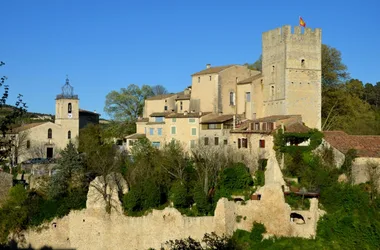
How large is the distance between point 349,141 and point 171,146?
1395 cm

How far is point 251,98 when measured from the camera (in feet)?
141

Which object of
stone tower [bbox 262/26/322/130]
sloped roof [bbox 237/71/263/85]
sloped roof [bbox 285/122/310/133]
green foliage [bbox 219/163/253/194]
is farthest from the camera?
sloped roof [bbox 237/71/263/85]

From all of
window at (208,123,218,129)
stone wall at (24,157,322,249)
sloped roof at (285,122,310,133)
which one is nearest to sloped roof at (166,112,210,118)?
window at (208,123,218,129)

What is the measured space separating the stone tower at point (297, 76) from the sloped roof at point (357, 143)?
183 inches

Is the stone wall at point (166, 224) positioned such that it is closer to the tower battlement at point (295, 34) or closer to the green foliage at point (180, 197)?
the green foliage at point (180, 197)

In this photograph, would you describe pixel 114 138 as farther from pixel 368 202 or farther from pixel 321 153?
pixel 368 202

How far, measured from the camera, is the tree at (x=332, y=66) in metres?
46.3

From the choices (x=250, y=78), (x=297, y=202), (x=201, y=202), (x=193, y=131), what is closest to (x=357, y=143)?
(x=297, y=202)

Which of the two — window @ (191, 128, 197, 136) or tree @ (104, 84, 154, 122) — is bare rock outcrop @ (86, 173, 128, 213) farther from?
tree @ (104, 84, 154, 122)

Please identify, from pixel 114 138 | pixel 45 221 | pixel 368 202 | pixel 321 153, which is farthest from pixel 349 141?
pixel 114 138

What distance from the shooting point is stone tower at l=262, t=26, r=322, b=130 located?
39812mm

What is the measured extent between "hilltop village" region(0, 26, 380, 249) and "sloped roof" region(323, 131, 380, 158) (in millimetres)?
64

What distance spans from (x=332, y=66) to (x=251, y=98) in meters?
8.86

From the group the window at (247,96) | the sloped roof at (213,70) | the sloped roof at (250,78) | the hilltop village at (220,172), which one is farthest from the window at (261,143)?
the sloped roof at (213,70)
